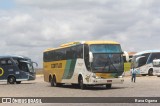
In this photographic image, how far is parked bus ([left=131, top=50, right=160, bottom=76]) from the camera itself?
55541mm

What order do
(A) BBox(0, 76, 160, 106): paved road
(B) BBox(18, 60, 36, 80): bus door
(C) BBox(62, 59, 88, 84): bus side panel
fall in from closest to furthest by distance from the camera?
(A) BBox(0, 76, 160, 106): paved road, (C) BBox(62, 59, 88, 84): bus side panel, (B) BBox(18, 60, 36, 80): bus door

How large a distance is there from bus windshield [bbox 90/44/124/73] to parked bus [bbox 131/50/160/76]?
86.6ft

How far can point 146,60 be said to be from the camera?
5572 centimetres

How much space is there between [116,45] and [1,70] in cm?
1918

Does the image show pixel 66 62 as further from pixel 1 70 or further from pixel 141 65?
pixel 141 65

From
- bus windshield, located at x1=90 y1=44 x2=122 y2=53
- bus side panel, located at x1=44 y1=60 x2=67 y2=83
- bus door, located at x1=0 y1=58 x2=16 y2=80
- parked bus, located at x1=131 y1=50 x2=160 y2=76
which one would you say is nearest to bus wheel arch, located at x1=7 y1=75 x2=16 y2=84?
bus door, located at x1=0 y1=58 x2=16 y2=80

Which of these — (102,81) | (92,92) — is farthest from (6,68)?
(92,92)

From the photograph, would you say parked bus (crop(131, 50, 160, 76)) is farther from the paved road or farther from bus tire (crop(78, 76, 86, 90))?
bus tire (crop(78, 76, 86, 90))

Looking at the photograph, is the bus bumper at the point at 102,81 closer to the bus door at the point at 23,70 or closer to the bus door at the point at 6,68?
the bus door at the point at 23,70

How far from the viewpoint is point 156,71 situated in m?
54.4

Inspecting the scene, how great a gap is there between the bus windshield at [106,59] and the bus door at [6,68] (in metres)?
18.6

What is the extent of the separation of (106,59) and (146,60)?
27.3 metres

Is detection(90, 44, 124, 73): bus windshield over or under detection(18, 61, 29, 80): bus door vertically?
over

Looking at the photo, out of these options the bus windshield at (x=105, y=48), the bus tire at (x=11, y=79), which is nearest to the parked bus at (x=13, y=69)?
the bus tire at (x=11, y=79)
